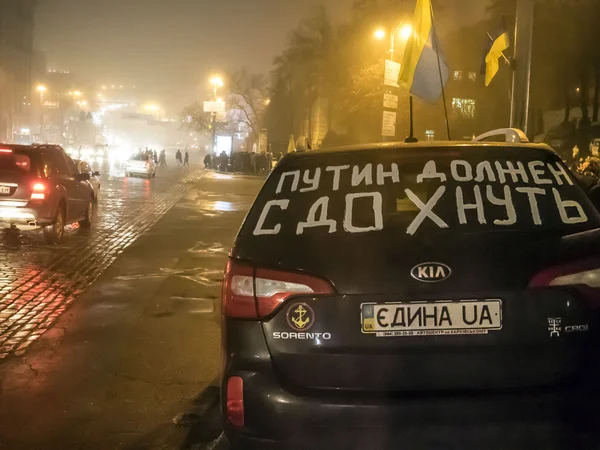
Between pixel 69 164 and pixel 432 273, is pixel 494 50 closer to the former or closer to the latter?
pixel 69 164

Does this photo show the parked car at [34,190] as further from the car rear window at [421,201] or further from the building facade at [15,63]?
the building facade at [15,63]

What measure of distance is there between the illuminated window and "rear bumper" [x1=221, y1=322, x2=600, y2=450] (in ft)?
178

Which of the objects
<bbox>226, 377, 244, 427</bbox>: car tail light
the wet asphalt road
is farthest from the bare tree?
<bbox>226, 377, 244, 427</bbox>: car tail light

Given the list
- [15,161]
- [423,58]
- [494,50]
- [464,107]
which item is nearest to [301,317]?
[423,58]

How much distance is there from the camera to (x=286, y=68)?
72875 millimetres

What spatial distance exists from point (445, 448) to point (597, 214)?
4.23ft

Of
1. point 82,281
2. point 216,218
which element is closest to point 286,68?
point 216,218

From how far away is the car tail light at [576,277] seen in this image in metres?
Answer: 3.01

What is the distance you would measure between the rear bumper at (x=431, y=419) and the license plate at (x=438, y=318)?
0.26m

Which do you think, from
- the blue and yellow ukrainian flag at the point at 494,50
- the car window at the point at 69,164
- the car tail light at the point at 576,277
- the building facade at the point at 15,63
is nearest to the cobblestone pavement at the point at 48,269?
the car window at the point at 69,164

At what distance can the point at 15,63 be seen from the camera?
12756 cm

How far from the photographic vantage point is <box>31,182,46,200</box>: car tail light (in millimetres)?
13125

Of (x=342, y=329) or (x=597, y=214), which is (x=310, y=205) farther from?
(x=597, y=214)

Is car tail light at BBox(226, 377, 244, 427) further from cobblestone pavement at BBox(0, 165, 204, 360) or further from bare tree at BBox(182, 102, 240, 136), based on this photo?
bare tree at BBox(182, 102, 240, 136)
